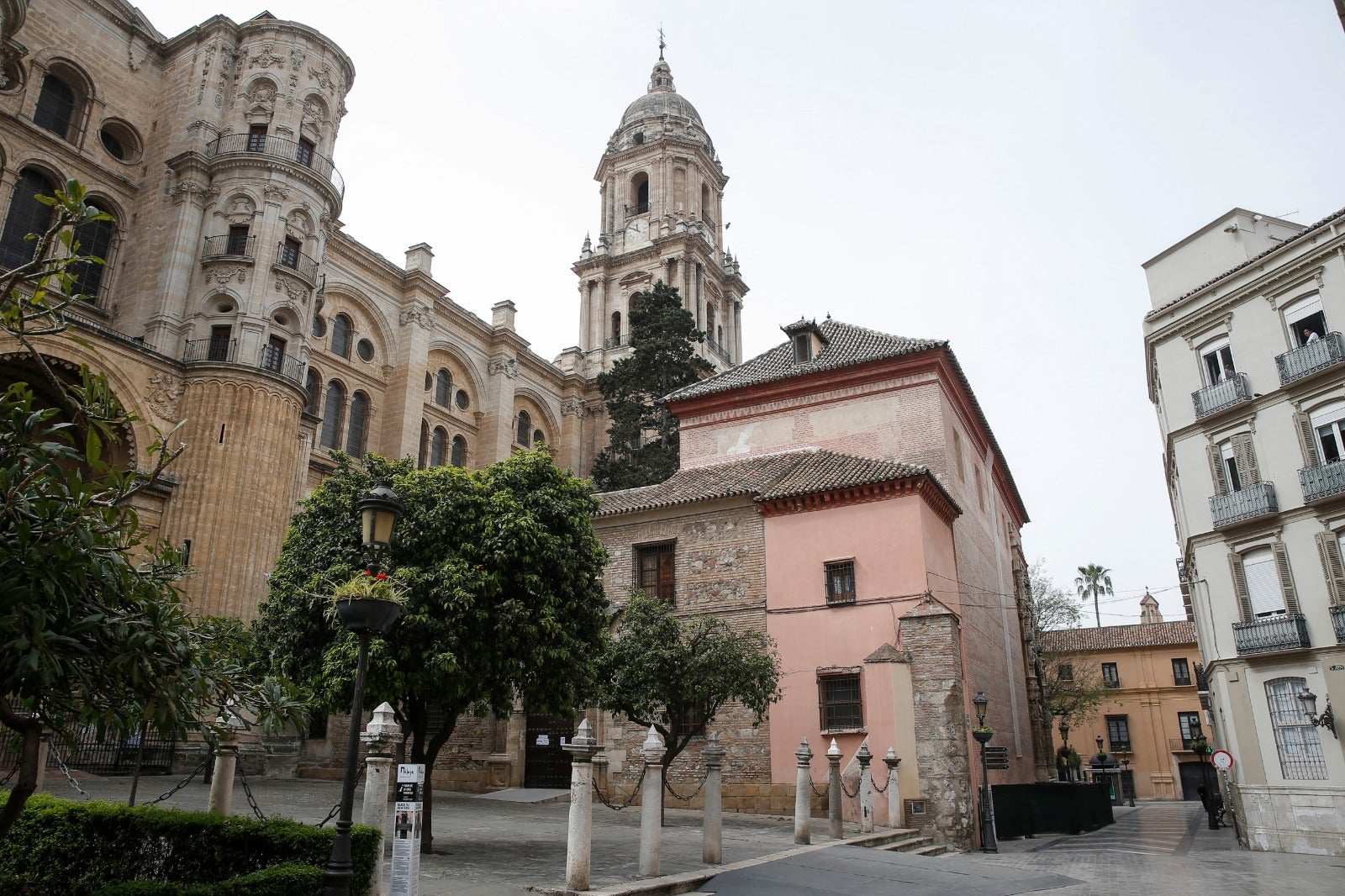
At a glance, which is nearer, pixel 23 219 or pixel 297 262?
pixel 23 219

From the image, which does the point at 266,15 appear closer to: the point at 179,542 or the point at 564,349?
the point at 179,542

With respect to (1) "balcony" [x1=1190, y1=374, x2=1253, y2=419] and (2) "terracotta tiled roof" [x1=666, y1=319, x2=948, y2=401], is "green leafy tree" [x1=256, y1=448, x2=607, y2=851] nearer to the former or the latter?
(2) "terracotta tiled roof" [x1=666, y1=319, x2=948, y2=401]

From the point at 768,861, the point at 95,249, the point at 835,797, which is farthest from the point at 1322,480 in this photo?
the point at 95,249

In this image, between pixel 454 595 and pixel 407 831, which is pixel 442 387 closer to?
pixel 454 595

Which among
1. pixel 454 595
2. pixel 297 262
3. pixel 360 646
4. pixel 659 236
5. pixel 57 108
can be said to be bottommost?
pixel 360 646

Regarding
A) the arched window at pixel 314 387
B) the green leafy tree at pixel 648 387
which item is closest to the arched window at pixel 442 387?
the arched window at pixel 314 387

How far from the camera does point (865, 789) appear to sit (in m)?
16.6

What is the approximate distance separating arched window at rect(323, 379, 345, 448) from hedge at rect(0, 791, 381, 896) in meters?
29.6

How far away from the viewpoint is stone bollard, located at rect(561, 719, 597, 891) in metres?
9.39

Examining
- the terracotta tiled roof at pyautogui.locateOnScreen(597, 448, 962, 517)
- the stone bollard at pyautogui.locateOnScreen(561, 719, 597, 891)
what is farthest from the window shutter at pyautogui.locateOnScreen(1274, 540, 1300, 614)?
the stone bollard at pyautogui.locateOnScreen(561, 719, 597, 891)

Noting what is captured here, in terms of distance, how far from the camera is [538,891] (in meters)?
9.29

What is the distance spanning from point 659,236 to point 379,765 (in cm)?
5029

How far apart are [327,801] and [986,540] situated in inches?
766

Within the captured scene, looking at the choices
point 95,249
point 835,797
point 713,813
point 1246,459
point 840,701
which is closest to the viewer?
point 713,813
